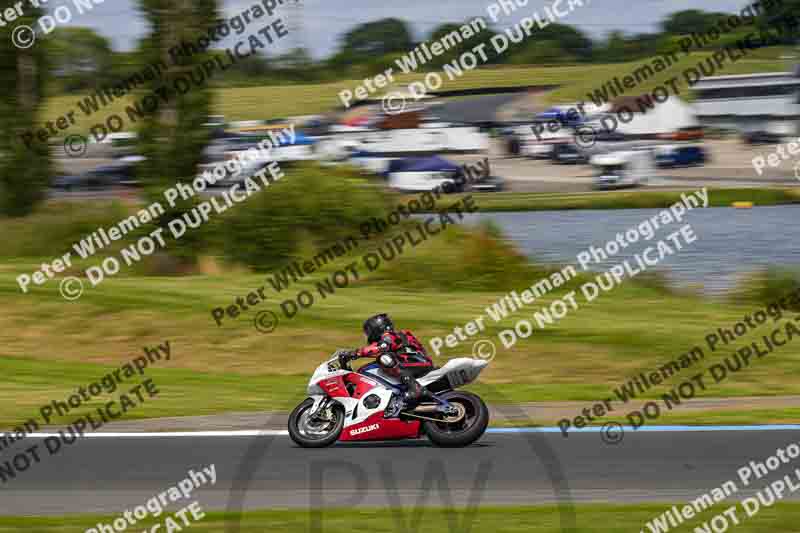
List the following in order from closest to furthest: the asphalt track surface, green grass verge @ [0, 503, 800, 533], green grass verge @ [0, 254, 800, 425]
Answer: green grass verge @ [0, 503, 800, 533], the asphalt track surface, green grass verge @ [0, 254, 800, 425]

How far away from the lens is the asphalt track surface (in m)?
8.47

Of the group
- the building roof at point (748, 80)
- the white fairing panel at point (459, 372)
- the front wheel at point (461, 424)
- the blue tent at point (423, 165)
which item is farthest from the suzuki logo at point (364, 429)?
the building roof at point (748, 80)

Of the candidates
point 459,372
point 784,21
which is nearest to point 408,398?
point 459,372

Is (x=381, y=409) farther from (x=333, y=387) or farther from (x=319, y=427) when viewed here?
(x=319, y=427)

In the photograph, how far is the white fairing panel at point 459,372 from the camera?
9.88 metres

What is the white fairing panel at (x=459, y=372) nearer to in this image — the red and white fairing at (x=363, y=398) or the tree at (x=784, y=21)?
the red and white fairing at (x=363, y=398)

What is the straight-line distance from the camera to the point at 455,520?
25.3 feet

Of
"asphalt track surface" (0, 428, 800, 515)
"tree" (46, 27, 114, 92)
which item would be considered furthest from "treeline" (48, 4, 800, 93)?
"asphalt track surface" (0, 428, 800, 515)

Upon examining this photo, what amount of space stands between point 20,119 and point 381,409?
19780 millimetres

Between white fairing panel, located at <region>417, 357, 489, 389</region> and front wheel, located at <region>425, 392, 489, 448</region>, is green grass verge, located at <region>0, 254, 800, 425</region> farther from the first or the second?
white fairing panel, located at <region>417, 357, 489, 389</region>

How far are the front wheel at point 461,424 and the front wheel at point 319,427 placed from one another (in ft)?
2.74

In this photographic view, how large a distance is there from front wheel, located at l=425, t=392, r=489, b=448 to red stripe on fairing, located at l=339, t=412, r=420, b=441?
0.15 m

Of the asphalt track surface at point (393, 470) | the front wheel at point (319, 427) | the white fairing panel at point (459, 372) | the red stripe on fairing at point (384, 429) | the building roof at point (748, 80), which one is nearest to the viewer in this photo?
the asphalt track surface at point (393, 470)

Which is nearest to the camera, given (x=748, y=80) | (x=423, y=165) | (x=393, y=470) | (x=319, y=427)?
(x=393, y=470)
